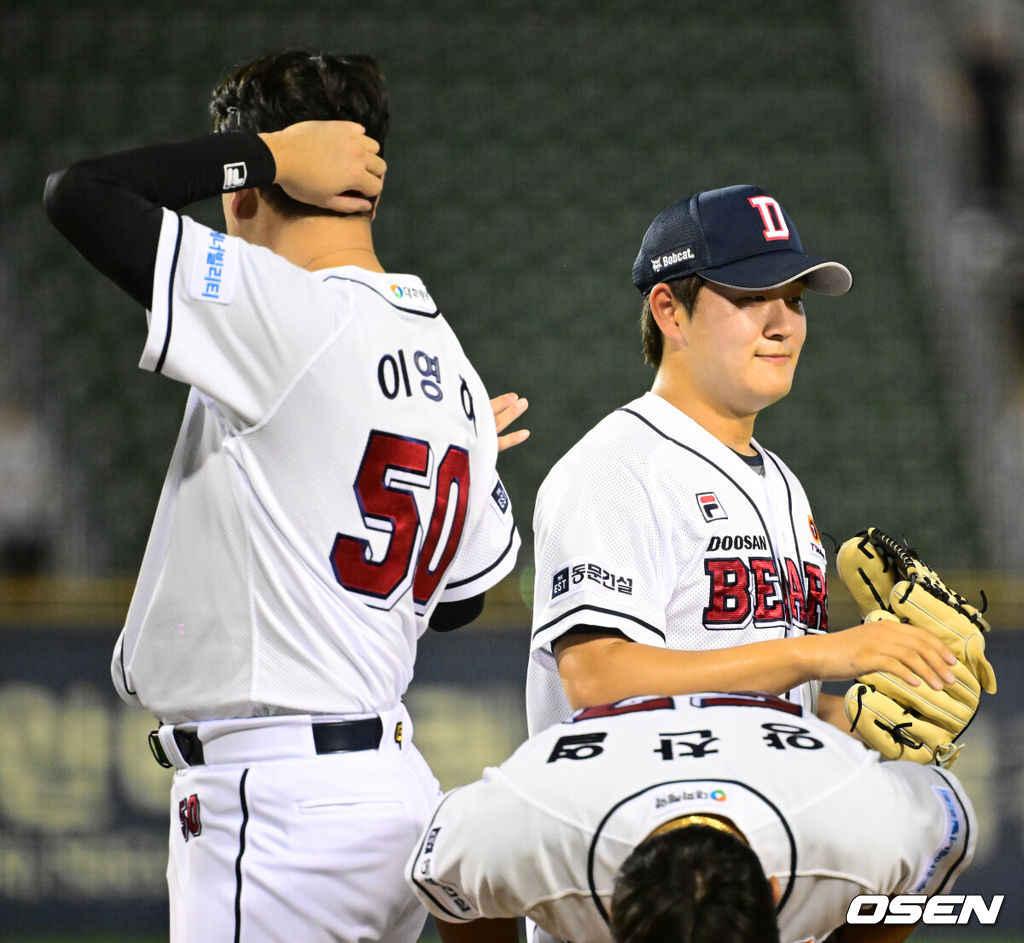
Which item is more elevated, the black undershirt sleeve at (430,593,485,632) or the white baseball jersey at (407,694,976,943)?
the black undershirt sleeve at (430,593,485,632)

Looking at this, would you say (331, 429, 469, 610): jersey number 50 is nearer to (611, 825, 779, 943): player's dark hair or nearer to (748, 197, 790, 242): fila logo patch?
(611, 825, 779, 943): player's dark hair

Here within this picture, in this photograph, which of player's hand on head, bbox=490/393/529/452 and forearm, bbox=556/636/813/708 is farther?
player's hand on head, bbox=490/393/529/452

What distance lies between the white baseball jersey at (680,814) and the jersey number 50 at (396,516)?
32 cm

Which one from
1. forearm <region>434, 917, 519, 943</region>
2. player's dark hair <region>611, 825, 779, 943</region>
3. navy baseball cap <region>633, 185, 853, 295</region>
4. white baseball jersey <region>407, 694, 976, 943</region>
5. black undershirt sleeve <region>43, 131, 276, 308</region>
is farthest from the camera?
navy baseball cap <region>633, 185, 853, 295</region>

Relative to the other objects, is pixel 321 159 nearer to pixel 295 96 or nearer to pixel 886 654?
pixel 295 96

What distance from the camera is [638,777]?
1553 mm

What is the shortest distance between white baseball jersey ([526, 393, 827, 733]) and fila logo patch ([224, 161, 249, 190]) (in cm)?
67

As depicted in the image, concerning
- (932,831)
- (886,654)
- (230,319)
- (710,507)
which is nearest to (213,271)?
(230,319)

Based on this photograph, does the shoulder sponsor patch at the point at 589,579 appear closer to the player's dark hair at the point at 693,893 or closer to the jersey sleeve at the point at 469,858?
the jersey sleeve at the point at 469,858

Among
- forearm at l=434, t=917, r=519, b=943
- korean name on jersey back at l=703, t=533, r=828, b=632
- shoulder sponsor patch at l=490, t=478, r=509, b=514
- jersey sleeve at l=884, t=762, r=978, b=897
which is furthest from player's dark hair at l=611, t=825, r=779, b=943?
shoulder sponsor patch at l=490, t=478, r=509, b=514

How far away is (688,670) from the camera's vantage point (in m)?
1.89

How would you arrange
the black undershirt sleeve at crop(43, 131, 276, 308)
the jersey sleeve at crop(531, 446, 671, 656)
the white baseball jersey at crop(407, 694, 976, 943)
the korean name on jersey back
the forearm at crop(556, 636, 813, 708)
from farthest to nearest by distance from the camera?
the korean name on jersey back → the jersey sleeve at crop(531, 446, 671, 656) → the forearm at crop(556, 636, 813, 708) → the black undershirt sleeve at crop(43, 131, 276, 308) → the white baseball jersey at crop(407, 694, 976, 943)

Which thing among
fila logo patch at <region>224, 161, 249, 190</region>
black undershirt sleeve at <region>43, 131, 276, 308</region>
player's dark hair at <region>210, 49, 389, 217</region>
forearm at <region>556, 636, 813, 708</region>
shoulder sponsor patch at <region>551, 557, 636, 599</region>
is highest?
player's dark hair at <region>210, 49, 389, 217</region>

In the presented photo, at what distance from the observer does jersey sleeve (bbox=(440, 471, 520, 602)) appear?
81.7 inches
